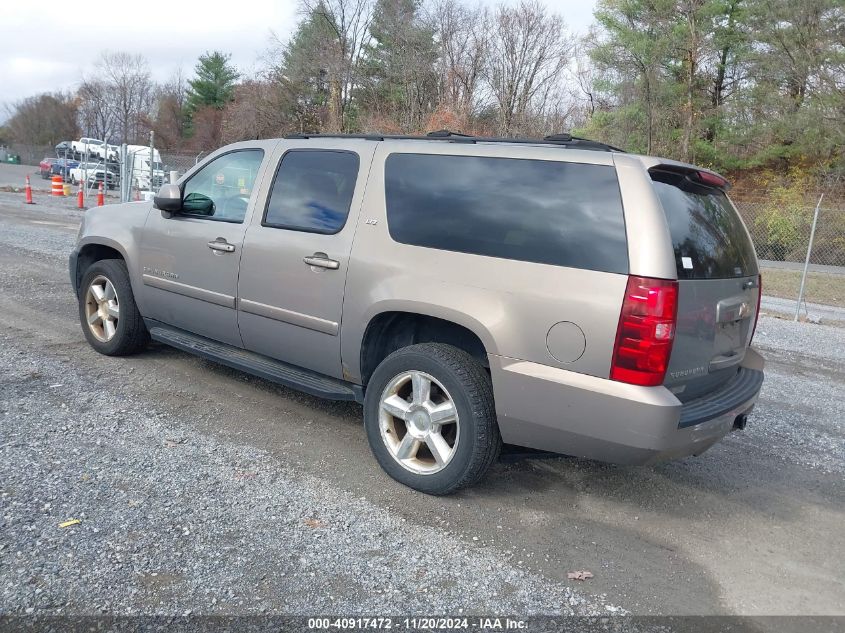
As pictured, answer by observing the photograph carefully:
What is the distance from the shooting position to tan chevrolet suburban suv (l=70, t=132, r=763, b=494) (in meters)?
3.15

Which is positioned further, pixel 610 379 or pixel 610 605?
pixel 610 379

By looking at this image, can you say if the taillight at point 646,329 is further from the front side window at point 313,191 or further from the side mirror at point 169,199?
the side mirror at point 169,199

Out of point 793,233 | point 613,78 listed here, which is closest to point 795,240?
point 793,233

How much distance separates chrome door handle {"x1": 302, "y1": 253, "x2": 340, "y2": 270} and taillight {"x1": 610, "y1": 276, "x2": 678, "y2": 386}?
1748 mm

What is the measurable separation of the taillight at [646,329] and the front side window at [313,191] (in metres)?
1.84

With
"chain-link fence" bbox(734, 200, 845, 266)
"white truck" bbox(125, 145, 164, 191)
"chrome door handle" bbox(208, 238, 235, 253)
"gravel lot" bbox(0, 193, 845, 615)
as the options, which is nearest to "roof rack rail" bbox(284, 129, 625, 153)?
"chrome door handle" bbox(208, 238, 235, 253)

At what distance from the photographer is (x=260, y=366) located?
456 cm

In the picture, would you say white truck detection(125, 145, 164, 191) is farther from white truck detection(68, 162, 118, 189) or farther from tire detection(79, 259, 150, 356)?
tire detection(79, 259, 150, 356)

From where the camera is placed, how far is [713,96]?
28656 mm

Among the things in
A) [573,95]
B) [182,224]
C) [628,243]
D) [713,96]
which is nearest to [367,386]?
[628,243]

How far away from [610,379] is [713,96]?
29.5 m

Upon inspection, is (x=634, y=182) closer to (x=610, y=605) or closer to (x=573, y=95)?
(x=610, y=605)

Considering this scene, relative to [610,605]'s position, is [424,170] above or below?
above

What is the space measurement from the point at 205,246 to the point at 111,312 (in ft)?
4.72
